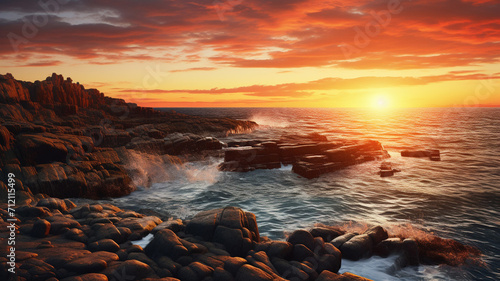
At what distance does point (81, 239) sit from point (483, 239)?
13274 mm

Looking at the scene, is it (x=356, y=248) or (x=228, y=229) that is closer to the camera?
(x=228, y=229)

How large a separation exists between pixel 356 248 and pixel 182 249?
17.0 feet

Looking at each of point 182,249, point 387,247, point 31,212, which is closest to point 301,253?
point 387,247

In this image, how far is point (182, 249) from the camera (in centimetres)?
769

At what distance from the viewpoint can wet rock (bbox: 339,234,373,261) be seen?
9.13 m

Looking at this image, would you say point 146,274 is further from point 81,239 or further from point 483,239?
point 483,239

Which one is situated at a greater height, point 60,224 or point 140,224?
point 60,224

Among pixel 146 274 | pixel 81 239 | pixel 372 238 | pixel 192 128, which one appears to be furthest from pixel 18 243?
pixel 192 128

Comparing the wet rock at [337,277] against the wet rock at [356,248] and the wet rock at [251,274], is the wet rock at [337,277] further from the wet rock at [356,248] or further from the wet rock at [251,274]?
the wet rock at [356,248]

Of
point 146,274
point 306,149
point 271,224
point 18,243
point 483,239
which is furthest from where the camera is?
point 306,149

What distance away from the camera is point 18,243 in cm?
761

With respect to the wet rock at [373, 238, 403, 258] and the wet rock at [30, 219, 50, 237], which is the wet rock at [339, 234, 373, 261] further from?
the wet rock at [30, 219, 50, 237]

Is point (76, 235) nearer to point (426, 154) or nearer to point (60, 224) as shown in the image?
point (60, 224)

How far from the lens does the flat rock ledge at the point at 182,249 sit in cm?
666
